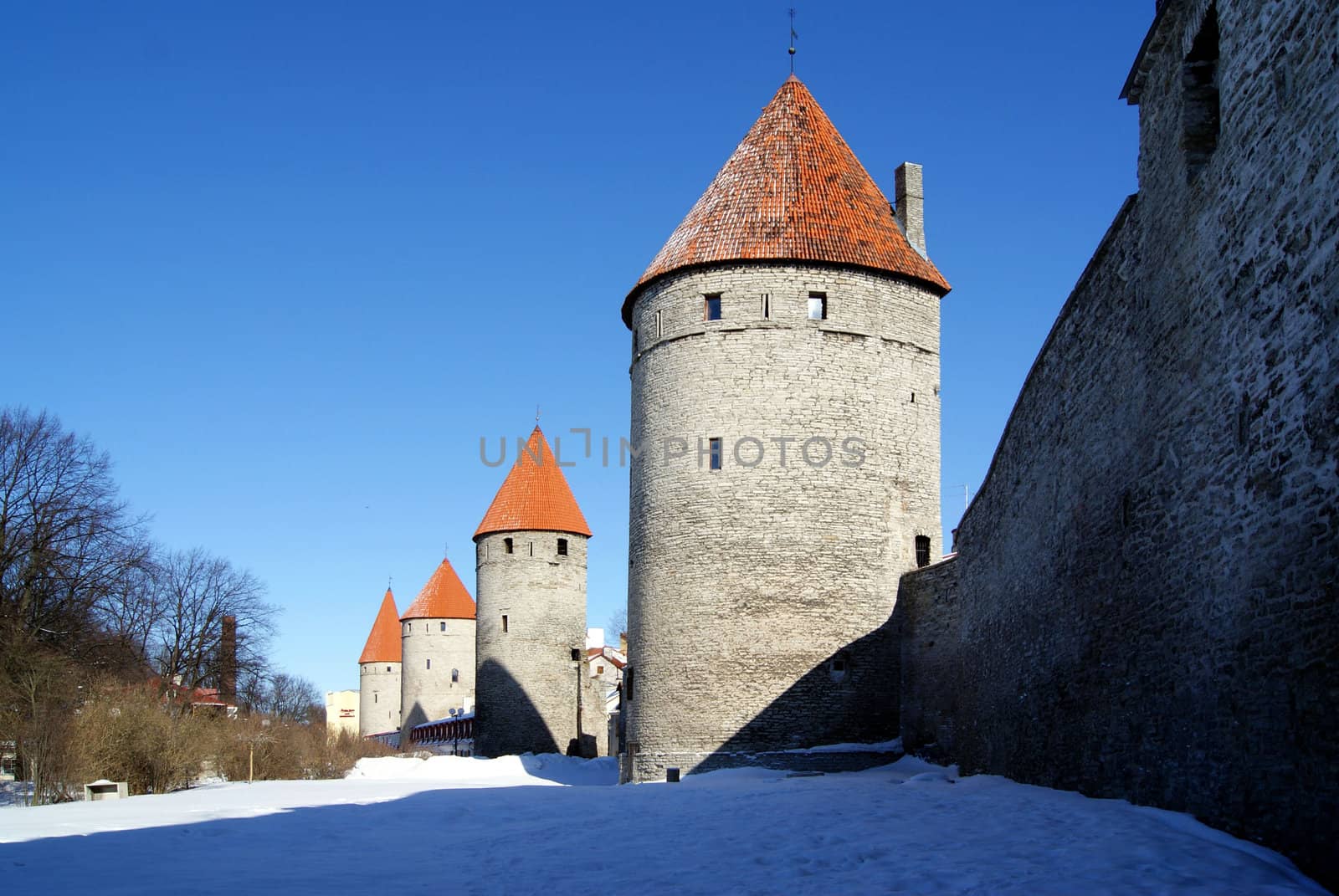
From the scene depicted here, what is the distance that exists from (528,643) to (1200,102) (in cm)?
2941

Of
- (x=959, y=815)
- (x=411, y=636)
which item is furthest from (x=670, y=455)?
(x=411, y=636)

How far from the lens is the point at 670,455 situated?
65.5ft

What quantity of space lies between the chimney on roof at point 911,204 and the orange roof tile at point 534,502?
57.2 feet

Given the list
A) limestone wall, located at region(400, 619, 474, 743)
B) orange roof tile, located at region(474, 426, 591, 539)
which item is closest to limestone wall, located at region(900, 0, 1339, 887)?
orange roof tile, located at region(474, 426, 591, 539)

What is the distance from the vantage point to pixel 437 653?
49594 mm

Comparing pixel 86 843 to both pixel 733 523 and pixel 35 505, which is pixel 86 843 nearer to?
pixel 733 523

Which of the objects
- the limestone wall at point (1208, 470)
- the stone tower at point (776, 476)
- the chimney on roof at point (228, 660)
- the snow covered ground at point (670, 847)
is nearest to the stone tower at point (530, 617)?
the chimney on roof at point (228, 660)

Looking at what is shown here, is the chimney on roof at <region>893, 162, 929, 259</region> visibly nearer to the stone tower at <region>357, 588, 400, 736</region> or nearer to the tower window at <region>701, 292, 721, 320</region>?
the tower window at <region>701, 292, 721, 320</region>

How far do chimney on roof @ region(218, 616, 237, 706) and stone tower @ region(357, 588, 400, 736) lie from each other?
78.2ft

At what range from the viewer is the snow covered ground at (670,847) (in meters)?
6.82

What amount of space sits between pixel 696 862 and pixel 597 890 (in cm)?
109

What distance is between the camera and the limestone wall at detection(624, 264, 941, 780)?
18938 millimetres

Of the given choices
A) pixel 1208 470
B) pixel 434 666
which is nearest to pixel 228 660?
pixel 434 666

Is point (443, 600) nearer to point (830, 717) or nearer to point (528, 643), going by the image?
point (528, 643)
